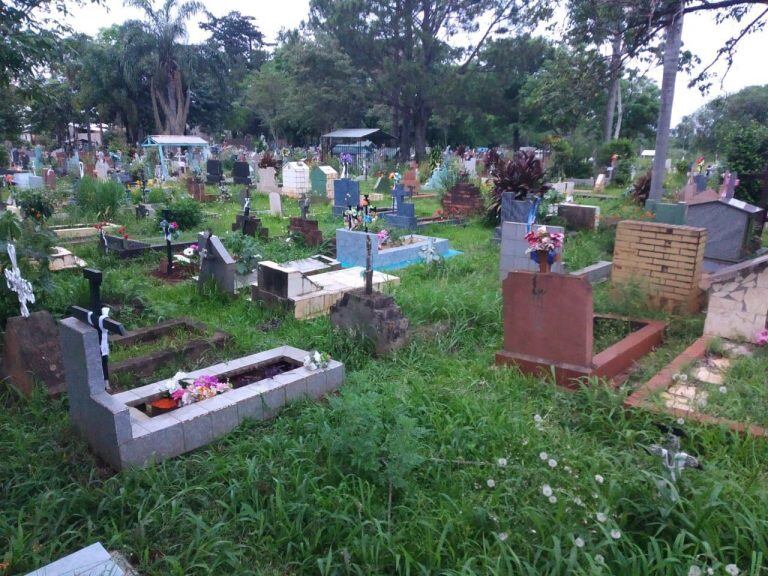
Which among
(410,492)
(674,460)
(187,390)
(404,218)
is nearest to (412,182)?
(404,218)

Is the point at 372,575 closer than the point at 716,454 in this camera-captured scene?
Yes

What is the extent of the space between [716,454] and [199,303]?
5296 mm

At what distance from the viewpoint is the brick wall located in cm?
573

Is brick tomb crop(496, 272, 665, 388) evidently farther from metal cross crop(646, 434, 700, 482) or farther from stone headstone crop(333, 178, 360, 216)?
stone headstone crop(333, 178, 360, 216)

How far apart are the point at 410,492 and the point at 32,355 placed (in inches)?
117

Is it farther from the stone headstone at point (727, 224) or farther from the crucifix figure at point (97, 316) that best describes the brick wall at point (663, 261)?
the crucifix figure at point (97, 316)

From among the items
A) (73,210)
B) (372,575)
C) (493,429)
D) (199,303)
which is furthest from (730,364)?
(73,210)

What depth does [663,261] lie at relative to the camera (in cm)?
592

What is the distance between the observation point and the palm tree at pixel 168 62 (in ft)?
109

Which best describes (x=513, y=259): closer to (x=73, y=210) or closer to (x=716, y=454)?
(x=716, y=454)

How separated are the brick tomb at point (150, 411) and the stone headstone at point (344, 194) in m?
9.29

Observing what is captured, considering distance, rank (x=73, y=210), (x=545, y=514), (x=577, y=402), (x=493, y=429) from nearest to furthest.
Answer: (x=545, y=514), (x=493, y=429), (x=577, y=402), (x=73, y=210)

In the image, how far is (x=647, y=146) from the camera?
1761 inches

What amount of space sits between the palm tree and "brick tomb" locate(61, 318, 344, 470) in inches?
1269
